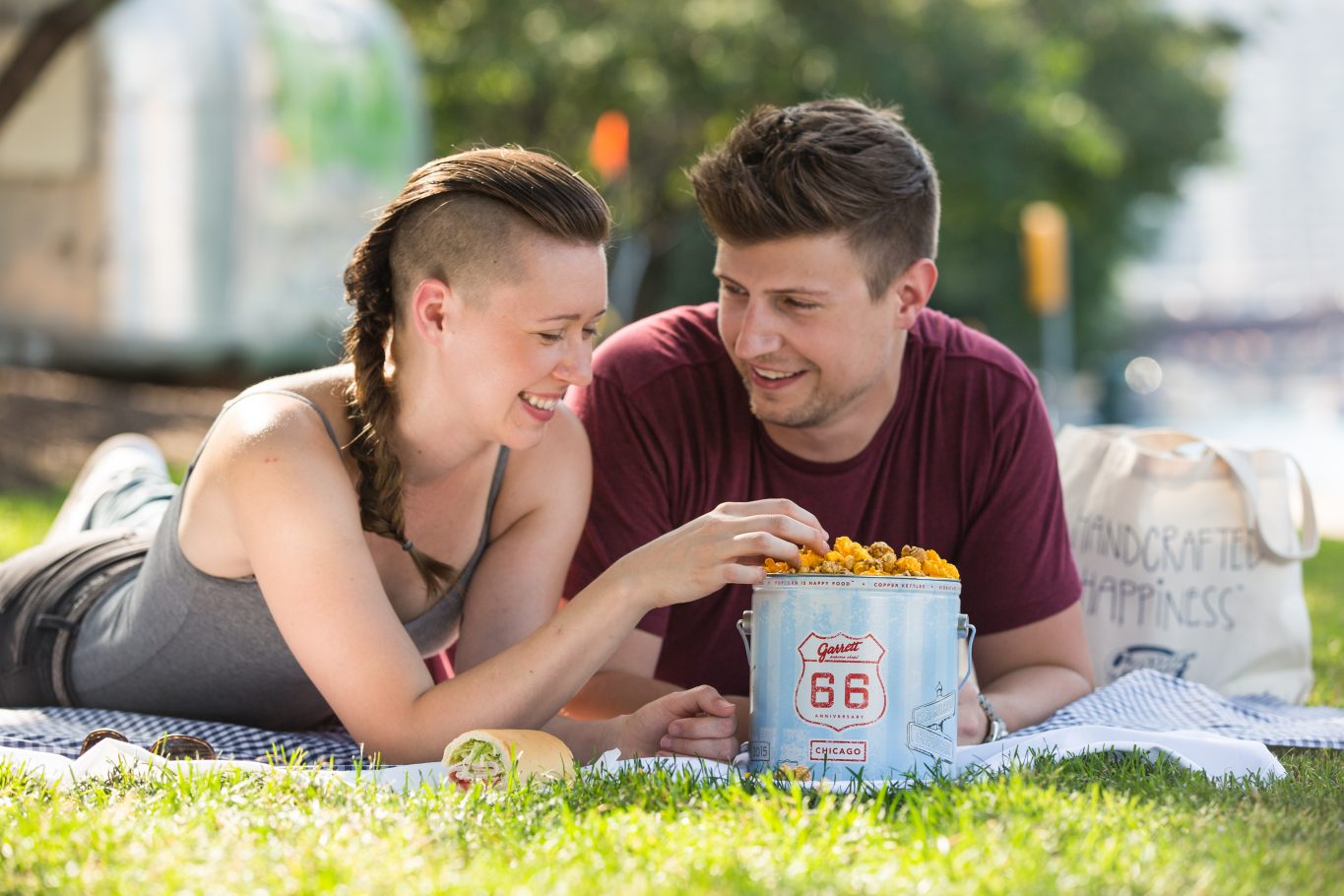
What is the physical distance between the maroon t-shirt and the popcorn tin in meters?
1.08

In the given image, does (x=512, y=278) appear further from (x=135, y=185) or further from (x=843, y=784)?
(x=135, y=185)

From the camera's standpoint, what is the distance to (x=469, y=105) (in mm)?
18641

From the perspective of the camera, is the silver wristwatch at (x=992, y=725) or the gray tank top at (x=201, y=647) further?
the gray tank top at (x=201, y=647)

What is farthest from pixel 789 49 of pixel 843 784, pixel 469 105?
pixel 843 784

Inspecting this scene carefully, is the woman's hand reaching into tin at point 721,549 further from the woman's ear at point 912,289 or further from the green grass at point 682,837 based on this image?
the woman's ear at point 912,289

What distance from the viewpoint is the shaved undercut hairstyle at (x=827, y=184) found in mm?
3545

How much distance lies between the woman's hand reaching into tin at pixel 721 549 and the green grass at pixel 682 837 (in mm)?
342

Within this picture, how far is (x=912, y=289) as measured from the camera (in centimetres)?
378

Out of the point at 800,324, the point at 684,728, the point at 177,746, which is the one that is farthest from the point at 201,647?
the point at 800,324

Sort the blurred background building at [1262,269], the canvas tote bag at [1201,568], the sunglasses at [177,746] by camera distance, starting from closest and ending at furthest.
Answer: the sunglasses at [177,746] < the canvas tote bag at [1201,568] < the blurred background building at [1262,269]

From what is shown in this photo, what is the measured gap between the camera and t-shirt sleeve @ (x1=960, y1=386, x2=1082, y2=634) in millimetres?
3656

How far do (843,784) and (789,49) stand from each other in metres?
14.7

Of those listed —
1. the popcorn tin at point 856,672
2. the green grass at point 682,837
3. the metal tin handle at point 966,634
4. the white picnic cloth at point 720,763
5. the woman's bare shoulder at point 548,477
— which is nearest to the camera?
the green grass at point 682,837

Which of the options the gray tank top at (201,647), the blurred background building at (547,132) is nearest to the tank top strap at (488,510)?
the gray tank top at (201,647)
